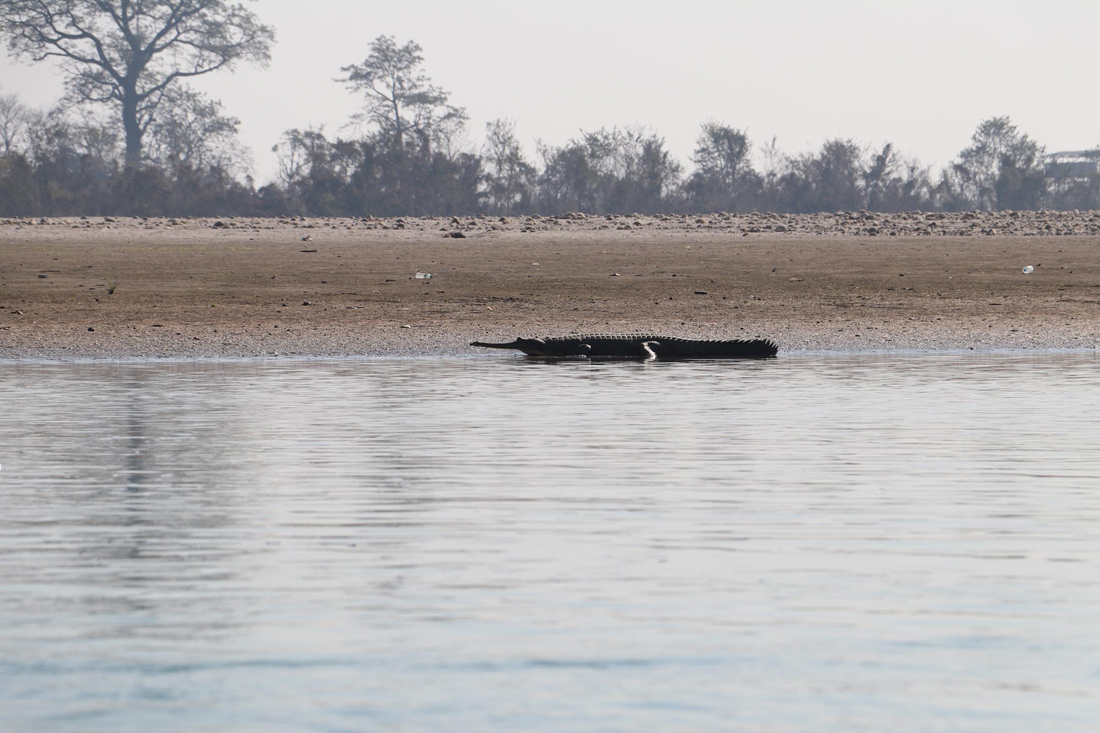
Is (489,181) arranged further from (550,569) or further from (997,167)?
(550,569)

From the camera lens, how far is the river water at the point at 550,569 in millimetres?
4344

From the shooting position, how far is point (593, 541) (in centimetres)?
657

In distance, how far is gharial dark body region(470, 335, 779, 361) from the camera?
16516 mm

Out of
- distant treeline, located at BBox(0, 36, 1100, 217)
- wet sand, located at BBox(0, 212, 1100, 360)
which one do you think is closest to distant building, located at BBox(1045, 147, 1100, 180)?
distant treeline, located at BBox(0, 36, 1100, 217)

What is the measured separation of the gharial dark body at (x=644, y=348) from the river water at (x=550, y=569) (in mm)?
4624

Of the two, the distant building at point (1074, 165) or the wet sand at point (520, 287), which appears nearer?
the wet sand at point (520, 287)

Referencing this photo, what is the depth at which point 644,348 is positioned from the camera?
16.5 m

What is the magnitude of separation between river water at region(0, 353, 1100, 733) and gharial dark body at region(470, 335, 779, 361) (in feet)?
15.2

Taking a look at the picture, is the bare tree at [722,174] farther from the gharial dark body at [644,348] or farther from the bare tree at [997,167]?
the gharial dark body at [644,348]

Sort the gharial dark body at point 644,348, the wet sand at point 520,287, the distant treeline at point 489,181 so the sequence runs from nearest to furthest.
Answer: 1. the gharial dark body at point 644,348
2. the wet sand at point 520,287
3. the distant treeline at point 489,181

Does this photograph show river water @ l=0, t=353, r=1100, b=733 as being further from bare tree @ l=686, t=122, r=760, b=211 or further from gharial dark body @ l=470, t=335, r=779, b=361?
bare tree @ l=686, t=122, r=760, b=211

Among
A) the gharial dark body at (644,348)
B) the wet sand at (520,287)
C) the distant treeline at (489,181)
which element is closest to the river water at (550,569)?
the gharial dark body at (644,348)

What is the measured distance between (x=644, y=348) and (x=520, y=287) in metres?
6.89

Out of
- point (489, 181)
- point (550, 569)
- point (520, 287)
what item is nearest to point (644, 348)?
point (520, 287)
